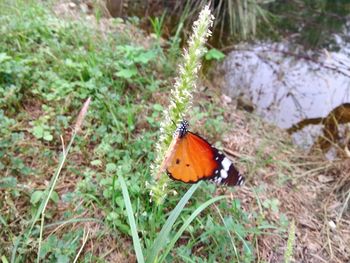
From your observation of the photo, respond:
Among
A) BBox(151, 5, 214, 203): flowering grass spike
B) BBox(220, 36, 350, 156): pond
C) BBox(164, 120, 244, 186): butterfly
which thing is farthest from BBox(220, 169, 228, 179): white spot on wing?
BBox(220, 36, 350, 156): pond

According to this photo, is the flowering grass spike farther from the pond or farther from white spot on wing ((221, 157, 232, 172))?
the pond

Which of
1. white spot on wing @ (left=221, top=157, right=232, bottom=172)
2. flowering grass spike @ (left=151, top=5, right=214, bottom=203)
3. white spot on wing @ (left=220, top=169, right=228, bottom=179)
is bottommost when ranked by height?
white spot on wing @ (left=220, top=169, right=228, bottom=179)

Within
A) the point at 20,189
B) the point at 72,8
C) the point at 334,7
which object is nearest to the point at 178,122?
the point at 20,189

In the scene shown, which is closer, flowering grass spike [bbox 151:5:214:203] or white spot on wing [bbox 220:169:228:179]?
flowering grass spike [bbox 151:5:214:203]

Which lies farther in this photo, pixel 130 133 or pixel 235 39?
pixel 235 39

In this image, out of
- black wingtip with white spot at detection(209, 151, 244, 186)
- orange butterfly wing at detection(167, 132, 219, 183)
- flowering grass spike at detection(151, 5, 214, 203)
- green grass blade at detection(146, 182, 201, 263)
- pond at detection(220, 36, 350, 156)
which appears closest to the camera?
flowering grass spike at detection(151, 5, 214, 203)

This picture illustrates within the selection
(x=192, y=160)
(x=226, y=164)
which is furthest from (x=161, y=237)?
(x=226, y=164)

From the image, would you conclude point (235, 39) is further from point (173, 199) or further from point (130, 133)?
point (173, 199)
